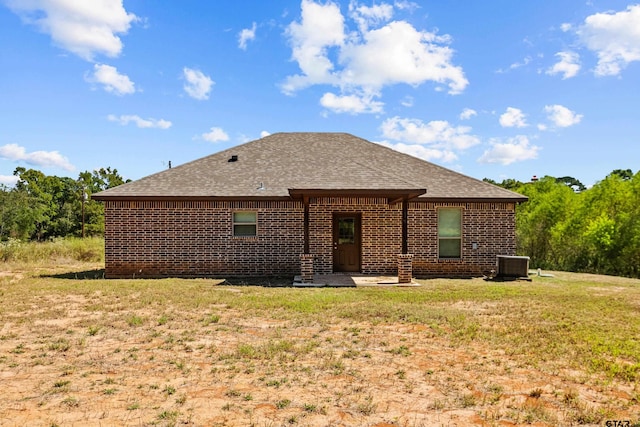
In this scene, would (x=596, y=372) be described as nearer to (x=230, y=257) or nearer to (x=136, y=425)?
(x=136, y=425)

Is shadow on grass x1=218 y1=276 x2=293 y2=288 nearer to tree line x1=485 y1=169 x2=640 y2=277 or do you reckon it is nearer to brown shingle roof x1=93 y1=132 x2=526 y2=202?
brown shingle roof x1=93 y1=132 x2=526 y2=202

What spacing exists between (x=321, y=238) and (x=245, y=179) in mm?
3638

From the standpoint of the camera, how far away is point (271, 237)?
46.8 feet

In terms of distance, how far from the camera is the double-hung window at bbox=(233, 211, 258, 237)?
46.9ft

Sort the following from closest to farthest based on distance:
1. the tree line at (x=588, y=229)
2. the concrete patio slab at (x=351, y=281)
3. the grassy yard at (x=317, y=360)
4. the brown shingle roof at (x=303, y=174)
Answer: the grassy yard at (x=317, y=360) → the concrete patio slab at (x=351, y=281) → the brown shingle roof at (x=303, y=174) → the tree line at (x=588, y=229)

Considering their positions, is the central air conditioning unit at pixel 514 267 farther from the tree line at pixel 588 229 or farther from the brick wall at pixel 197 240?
the tree line at pixel 588 229

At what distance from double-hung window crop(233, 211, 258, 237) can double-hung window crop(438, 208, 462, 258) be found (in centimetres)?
671

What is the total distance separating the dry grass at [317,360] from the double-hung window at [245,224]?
186 inches

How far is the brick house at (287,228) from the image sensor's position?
1409 centimetres

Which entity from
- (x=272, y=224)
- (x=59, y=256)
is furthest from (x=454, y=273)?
(x=59, y=256)

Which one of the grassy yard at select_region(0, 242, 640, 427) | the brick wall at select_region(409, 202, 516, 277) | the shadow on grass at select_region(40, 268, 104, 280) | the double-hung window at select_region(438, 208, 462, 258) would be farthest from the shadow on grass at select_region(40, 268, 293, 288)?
the double-hung window at select_region(438, 208, 462, 258)

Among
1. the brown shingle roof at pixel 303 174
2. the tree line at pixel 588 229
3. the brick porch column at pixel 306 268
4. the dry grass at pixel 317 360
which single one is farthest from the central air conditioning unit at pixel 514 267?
the tree line at pixel 588 229

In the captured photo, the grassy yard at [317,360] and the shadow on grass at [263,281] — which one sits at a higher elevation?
the shadow on grass at [263,281]

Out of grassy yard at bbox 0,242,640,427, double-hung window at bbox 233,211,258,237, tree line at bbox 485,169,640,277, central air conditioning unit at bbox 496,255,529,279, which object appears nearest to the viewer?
grassy yard at bbox 0,242,640,427
